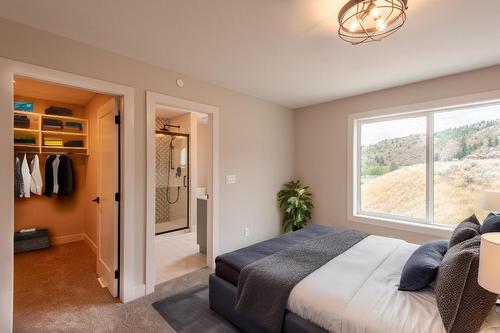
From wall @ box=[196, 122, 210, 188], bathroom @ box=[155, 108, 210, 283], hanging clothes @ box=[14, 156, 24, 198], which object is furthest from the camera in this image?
wall @ box=[196, 122, 210, 188]

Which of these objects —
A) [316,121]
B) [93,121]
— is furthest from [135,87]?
[316,121]

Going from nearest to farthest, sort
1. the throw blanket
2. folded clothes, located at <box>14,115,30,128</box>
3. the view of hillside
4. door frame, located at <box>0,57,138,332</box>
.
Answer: the throw blanket → door frame, located at <box>0,57,138,332</box> → the view of hillside → folded clothes, located at <box>14,115,30,128</box>

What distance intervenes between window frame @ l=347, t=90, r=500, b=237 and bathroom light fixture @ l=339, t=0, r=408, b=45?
175 cm

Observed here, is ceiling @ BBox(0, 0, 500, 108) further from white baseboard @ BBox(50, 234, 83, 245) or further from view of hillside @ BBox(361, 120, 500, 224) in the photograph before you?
white baseboard @ BBox(50, 234, 83, 245)

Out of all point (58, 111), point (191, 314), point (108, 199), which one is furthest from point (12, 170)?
point (58, 111)

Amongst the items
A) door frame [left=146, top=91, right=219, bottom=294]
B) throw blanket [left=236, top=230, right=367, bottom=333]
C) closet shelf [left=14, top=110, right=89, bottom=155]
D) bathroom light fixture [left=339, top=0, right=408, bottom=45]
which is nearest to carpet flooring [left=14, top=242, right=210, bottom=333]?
door frame [left=146, top=91, right=219, bottom=294]

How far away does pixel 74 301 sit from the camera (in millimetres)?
2441

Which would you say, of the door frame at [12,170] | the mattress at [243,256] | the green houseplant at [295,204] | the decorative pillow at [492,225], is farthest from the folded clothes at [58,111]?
the decorative pillow at [492,225]

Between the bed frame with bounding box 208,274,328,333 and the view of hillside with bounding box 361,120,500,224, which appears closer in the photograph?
the bed frame with bounding box 208,274,328,333

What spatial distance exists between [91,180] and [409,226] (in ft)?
16.4

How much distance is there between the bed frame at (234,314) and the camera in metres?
1.53

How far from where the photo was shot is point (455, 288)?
49.9 inches

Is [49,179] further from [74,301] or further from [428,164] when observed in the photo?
[428,164]

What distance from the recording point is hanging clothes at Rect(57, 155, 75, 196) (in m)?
4.07
